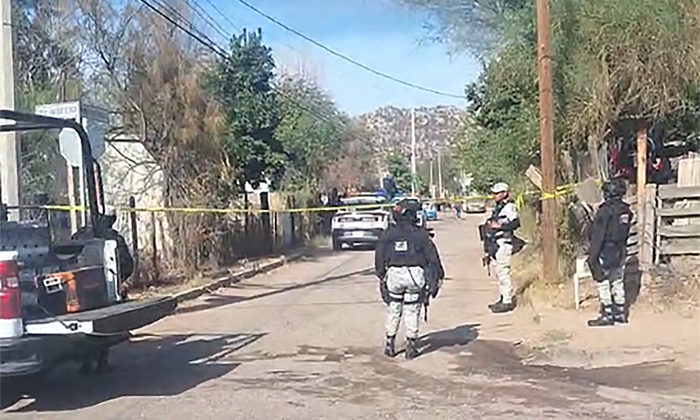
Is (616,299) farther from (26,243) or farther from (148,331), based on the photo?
(26,243)

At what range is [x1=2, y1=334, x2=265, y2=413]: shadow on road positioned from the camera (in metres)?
9.09

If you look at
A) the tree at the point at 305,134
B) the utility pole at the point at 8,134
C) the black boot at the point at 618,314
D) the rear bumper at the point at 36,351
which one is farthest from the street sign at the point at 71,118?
the tree at the point at 305,134

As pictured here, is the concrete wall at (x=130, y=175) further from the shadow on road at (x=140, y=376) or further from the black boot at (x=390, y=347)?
the black boot at (x=390, y=347)

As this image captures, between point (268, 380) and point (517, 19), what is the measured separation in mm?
10497

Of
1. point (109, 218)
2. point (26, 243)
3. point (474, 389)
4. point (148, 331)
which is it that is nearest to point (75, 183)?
point (148, 331)

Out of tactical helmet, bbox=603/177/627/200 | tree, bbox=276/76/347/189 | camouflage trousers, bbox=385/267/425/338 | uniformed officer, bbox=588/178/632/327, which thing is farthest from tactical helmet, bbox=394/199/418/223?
tree, bbox=276/76/347/189

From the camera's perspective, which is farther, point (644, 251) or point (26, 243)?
point (644, 251)

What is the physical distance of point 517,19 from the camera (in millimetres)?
18328

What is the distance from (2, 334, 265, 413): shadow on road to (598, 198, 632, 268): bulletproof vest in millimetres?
4230

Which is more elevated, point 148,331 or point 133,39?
point 133,39

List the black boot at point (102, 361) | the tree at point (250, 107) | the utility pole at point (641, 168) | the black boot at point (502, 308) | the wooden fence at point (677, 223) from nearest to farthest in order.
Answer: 1. the black boot at point (102, 361)
2. the wooden fence at point (677, 223)
3. the utility pole at point (641, 168)
4. the black boot at point (502, 308)
5. the tree at point (250, 107)

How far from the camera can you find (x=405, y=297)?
1079 cm

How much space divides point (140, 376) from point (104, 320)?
66.2 inches

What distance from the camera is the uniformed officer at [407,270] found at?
10.7m
